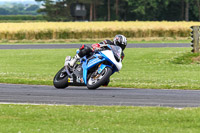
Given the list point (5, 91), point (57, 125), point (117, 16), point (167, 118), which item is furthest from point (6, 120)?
point (117, 16)

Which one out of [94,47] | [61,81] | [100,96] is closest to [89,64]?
[94,47]

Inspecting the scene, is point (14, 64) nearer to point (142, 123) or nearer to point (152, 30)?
point (142, 123)

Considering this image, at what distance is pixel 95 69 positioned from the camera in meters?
13.1

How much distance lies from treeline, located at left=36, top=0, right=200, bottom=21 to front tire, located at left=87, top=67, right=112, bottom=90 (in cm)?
8093

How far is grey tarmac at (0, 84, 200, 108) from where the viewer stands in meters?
11.1

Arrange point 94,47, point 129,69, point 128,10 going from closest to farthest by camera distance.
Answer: point 94,47
point 129,69
point 128,10

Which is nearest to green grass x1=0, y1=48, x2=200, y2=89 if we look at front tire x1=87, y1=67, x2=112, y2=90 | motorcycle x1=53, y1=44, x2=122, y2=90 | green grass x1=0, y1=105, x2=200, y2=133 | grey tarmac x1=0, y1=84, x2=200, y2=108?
grey tarmac x1=0, y1=84, x2=200, y2=108

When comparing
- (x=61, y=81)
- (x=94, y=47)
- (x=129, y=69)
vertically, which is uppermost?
(x=94, y=47)

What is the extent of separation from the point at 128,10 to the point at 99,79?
86917mm

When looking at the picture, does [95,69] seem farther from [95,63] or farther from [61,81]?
[61,81]

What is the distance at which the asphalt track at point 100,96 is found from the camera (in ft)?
36.4

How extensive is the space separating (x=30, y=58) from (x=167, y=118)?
20.4 metres

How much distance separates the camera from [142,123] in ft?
27.8

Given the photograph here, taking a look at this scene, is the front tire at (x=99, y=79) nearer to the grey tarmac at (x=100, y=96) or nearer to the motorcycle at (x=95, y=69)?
the motorcycle at (x=95, y=69)
